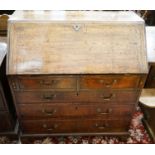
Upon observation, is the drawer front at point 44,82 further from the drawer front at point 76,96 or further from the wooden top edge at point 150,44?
the wooden top edge at point 150,44

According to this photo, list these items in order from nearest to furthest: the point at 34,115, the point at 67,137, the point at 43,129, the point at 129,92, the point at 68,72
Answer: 1. the point at 68,72
2. the point at 129,92
3. the point at 34,115
4. the point at 43,129
5. the point at 67,137

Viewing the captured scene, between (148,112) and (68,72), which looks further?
(148,112)

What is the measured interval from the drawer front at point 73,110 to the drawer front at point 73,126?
0.31ft

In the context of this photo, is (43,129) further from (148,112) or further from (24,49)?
(148,112)

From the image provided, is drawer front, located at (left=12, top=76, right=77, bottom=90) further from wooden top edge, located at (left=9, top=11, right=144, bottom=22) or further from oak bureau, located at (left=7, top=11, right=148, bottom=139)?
wooden top edge, located at (left=9, top=11, right=144, bottom=22)

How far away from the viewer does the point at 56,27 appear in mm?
1736

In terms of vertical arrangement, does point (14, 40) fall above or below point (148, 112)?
above

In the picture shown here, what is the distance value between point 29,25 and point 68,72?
55 centimetres

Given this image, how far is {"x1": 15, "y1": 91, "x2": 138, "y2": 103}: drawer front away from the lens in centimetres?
185

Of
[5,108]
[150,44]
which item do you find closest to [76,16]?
[150,44]

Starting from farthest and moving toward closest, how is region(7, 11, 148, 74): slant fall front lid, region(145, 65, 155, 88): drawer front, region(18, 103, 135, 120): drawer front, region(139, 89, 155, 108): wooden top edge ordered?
region(145, 65, 155, 88): drawer front → region(139, 89, 155, 108): wooden top edge → region(18, 103, 135, 120): drawer front → region(7, 11, 148, 74): slant fall front lid

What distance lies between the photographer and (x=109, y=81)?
1769mm

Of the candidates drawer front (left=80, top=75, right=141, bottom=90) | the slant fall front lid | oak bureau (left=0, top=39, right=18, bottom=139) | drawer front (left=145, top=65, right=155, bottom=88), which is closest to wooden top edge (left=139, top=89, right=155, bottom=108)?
drawer front (left=145, top=65, right=155, bottom=88)
